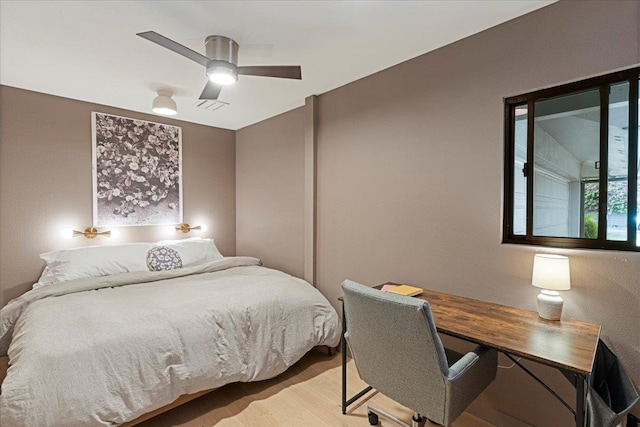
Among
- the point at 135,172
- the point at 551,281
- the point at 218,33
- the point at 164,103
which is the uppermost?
the point at 218,33

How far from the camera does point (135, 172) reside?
3553 mm

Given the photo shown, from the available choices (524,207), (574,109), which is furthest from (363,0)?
(524,207)

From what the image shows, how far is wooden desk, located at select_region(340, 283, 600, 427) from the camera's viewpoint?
1199 millimetres

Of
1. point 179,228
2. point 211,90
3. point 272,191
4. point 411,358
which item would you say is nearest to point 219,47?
point 211,90

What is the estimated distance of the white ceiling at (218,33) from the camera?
5.75ft

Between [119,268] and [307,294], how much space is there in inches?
73.5

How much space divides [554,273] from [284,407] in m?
1.86

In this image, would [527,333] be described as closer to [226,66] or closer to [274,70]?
[274,70]

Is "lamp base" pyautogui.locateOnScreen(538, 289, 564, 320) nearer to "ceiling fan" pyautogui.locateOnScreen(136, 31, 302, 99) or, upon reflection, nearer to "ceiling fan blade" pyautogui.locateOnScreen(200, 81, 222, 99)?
"ceiling fan" pyautogui.locateOnScreen(136, 31, 302, 99)

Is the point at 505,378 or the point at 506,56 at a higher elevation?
the point at 506,56

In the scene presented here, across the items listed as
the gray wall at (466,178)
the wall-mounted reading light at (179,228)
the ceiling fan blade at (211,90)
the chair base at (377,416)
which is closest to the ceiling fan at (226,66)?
the ceiling fan blade at (211,90)

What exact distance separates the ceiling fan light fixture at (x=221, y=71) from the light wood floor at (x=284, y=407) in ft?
7.31

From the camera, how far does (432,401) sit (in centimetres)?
141

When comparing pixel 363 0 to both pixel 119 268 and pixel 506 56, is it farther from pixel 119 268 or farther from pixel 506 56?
pixel 119 268
